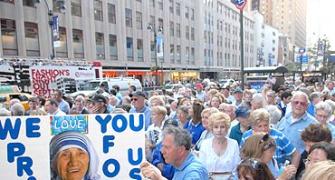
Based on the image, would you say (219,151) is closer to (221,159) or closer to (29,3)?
(221,159)

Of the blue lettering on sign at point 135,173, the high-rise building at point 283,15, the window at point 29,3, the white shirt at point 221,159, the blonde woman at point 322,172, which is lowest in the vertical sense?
the white shirt at point 221,159

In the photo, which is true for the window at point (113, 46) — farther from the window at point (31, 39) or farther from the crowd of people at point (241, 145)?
the crowd of people at point (241, 145)

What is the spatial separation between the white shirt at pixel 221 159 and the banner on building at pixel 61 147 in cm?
126

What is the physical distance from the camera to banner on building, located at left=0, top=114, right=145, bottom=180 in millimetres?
2869

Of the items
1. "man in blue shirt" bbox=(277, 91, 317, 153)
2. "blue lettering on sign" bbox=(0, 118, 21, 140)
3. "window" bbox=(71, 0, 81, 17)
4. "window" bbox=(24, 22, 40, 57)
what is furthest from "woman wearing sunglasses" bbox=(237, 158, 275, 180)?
"window" bbox=(71, 0, 81, 17)

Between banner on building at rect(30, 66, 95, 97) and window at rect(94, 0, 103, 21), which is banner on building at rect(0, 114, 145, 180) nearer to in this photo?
banner on building at rect(30, 66, 95, 97)

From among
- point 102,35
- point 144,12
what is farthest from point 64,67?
point 144,12

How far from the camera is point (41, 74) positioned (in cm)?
2125

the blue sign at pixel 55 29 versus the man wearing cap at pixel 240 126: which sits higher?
the blue sign at pixel 55 29

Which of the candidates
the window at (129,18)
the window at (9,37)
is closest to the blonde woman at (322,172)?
the window at (9,37)

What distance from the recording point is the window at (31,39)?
29.0 metres

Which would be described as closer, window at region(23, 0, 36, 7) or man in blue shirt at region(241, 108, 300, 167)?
man in blue shirt at region(241, 108, 300, 167)

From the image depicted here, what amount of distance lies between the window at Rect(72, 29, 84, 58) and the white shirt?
3177 centimetres

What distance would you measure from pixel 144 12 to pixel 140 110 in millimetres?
39274
